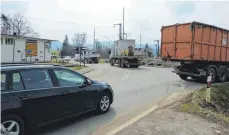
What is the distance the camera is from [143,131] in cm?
575

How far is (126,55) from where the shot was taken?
112ft

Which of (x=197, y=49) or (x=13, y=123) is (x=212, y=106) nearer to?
(x=13, y=123)

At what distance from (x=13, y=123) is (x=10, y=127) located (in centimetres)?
9

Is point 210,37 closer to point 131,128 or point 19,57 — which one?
point 131,128

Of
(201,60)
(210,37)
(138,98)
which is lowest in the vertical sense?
(138,98)

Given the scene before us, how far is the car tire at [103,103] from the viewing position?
7.59m

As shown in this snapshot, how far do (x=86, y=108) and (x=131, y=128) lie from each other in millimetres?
1577

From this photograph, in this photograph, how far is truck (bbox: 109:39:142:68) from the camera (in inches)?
1330

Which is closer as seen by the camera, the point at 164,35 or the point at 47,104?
the point at 47,104

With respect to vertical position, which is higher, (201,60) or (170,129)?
(201,60)

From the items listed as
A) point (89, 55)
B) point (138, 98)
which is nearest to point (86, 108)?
point (138, 98)

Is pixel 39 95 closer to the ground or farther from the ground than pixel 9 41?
closer to the ground

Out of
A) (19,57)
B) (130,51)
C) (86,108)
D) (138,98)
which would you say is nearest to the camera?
(86,108)

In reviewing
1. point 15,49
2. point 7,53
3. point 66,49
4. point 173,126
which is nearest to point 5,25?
point 15,49
